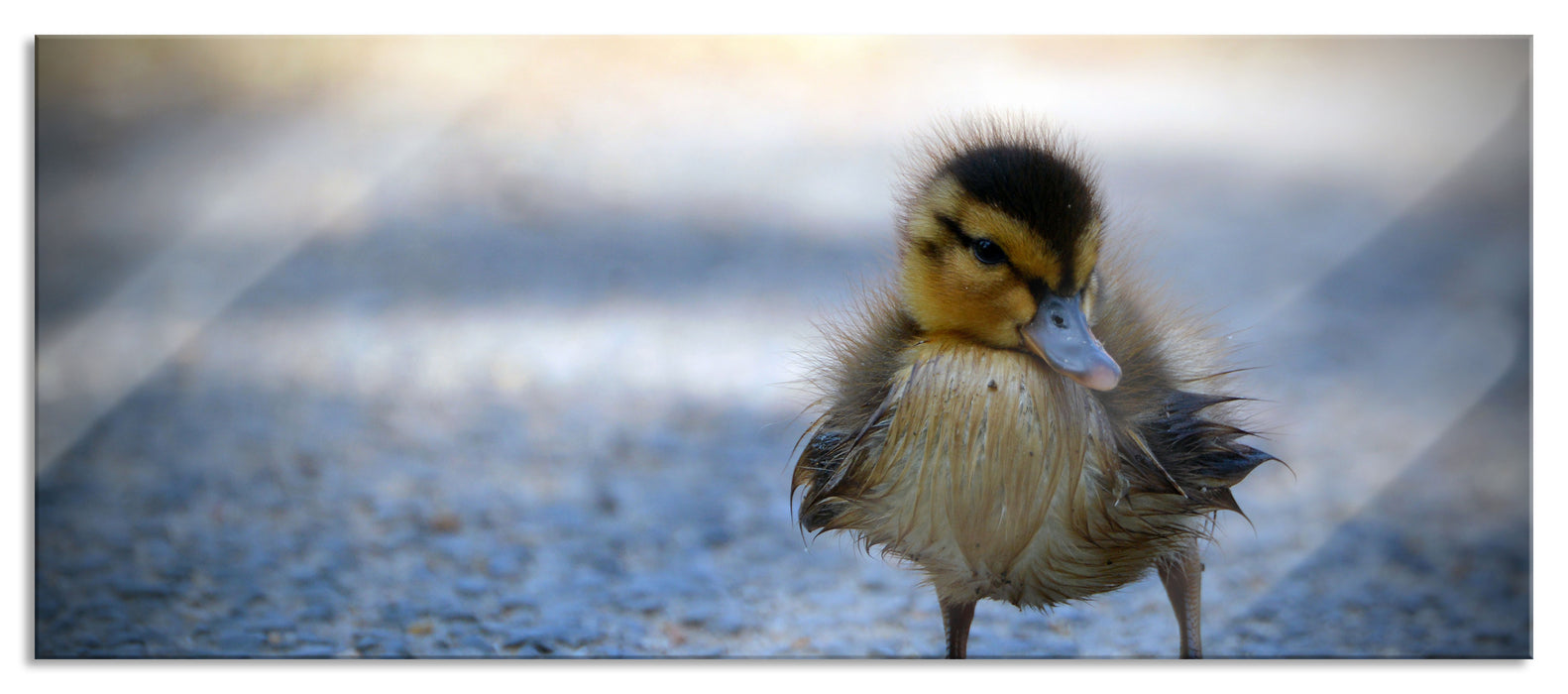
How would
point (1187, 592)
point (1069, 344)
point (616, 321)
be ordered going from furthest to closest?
point (616, 321) → point (1187, 592) → point (1069, 344)

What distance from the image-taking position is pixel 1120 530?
1.00m

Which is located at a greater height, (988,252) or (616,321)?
(616,321)

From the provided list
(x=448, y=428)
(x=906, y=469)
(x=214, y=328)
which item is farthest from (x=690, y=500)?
(x=906, y=469)

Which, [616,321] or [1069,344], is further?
[616,321]

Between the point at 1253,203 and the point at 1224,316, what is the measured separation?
1.11 feet

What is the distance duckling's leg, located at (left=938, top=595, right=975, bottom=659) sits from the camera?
49.3 inches

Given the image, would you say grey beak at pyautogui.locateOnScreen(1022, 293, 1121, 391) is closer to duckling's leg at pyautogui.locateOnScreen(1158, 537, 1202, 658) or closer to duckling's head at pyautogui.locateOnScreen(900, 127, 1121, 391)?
duckling's head at pyautogui.locateOnScreen(900, 127, 1121, 391)

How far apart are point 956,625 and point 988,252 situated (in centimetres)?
54

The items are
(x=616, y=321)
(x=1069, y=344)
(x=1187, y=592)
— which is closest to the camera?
(x=1069, y=344)

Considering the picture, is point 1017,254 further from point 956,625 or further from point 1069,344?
point 956,625

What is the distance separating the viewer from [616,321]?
1.93m

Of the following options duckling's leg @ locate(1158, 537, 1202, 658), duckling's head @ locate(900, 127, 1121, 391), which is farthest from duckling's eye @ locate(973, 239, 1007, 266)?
duckling's leg @ locate(1158, 537, 1202, 658)

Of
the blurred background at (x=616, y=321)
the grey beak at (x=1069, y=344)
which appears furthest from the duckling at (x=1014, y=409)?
the blurred background at (x=616, y=321)

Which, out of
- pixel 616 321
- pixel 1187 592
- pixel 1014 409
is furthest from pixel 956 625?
pixel 616 321
